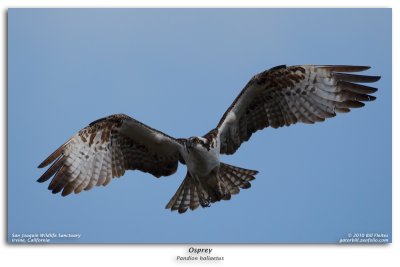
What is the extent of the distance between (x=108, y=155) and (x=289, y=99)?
7.35 ft

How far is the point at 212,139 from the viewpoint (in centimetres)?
772

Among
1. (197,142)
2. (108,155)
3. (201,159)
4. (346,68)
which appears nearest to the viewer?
(197,142)

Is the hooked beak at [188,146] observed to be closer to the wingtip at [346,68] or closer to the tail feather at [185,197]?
the tail feather at [185,197]

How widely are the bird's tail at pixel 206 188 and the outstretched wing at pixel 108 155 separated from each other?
0.95 feet

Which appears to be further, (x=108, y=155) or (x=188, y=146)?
(x=108, y=155)

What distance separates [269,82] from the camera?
8016 mm

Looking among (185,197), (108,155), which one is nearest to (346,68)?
(185,197)

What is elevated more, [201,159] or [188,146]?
[188,146]

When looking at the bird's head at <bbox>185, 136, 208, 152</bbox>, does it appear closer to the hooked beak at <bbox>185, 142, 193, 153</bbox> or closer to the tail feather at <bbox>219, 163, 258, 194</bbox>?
the hooked beak at <bbox>185, 142, 193, 153</bbox>

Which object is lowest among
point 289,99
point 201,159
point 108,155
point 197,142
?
point 201,159

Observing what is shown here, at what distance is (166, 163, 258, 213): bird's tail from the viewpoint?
26.6 feet

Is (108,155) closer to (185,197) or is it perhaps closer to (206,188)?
(185,197)

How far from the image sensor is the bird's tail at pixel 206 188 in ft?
26.6

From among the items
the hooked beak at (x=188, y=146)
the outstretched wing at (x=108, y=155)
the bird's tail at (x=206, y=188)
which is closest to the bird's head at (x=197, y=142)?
the hooked beak at (x=188, y=146)
